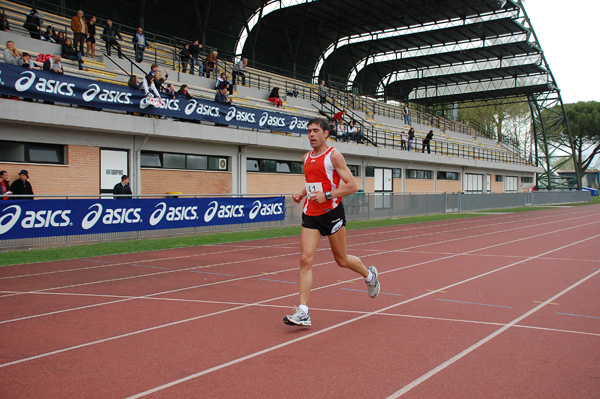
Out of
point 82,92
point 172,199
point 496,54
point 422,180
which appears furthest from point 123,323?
point 496,54

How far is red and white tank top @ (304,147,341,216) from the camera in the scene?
6.00 meters

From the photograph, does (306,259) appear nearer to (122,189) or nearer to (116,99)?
(122,189)

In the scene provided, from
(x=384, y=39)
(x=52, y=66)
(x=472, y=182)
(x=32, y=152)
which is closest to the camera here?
(x=52, y=66)

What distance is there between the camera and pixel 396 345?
5246 millimetres

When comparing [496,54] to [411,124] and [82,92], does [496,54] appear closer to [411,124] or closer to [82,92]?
[411,124]

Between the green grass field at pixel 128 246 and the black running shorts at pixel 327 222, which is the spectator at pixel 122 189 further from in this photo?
the black running shorts at pixel 327 222

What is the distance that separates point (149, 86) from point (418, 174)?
81.5 feet

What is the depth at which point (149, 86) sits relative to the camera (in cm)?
1888

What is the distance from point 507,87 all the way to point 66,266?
52.7 meters

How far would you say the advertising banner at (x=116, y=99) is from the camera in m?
15.4

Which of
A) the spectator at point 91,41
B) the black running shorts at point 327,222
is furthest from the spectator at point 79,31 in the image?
the black running shorts at point 327,222

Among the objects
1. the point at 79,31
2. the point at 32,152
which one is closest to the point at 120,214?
the point at 32,152

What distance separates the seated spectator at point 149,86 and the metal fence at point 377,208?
5368 mm

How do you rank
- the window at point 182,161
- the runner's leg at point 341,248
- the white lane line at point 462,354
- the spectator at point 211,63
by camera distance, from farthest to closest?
the spectator at point 211,63
the window at point 182,161
the runner's leg at point 341,248
the white lane line at point 462,354
